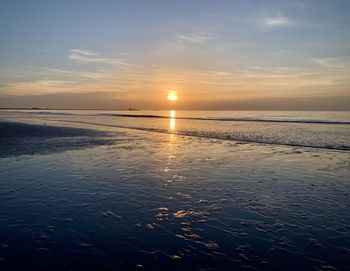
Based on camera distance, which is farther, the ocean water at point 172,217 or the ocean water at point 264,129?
the ocean water at point 264,129

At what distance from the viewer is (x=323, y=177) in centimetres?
1325

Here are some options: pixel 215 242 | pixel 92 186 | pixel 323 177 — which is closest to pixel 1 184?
pixel 92 186

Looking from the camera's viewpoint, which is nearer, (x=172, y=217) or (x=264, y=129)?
(x=172, y=217)

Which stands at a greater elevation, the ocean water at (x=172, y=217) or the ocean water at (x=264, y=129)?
the ocean water at (x=264, y=129)

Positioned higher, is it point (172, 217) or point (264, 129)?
point (264, 129)

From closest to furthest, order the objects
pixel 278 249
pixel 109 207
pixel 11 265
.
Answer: pixel 11 265 → pixel 278 249 → pixel 109 207

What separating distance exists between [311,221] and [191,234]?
353 cm

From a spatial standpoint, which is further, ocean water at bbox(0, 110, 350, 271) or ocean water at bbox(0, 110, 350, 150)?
ocean water at bbox(0, 110, 350, 150)

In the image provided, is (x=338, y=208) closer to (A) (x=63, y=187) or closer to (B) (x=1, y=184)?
(A) (x=63, y=187)

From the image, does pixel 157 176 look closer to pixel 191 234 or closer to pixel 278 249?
pixel 191 234

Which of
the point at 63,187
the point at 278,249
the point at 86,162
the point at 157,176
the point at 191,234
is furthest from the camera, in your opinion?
the point at 86,162

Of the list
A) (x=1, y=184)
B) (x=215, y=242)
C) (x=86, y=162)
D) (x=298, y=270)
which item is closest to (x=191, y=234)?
(x=215, y=242)

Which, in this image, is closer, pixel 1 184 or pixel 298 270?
pixel 298 270

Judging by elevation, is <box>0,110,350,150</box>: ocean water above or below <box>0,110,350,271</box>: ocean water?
above
